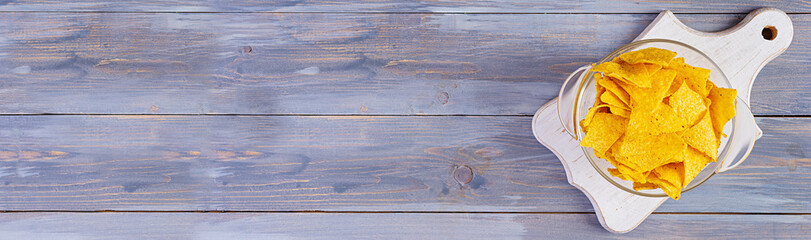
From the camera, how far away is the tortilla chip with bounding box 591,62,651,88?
515mm

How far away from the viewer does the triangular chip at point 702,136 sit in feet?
1.72

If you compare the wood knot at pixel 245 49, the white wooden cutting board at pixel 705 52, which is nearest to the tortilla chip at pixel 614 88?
the white wooden cutting board at pixel 705 52

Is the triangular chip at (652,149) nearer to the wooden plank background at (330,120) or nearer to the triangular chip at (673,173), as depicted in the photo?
the triangular chip at (673,173)

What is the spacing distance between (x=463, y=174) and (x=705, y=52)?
382 millimetres

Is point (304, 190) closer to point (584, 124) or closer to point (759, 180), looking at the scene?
point (584, 124)

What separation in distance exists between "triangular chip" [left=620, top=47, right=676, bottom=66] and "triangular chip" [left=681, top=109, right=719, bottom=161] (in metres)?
0.07

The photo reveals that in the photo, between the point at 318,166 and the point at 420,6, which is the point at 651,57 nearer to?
the point at 420,6

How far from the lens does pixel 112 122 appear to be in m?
0.75

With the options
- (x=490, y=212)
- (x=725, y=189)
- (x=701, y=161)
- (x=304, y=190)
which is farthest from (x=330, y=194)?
(x=725, y=189)

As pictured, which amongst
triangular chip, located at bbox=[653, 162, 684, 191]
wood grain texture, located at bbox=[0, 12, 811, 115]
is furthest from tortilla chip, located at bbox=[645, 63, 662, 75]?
wood grain texture, located at bbox=[0, 12, 811, 115]

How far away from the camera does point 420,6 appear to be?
0.74 metres

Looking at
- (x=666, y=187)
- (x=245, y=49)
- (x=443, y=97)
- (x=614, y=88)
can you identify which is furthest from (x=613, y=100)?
(x=245, y=49)

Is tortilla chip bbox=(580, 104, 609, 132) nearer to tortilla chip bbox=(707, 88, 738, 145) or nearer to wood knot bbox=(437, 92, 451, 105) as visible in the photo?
tortilla chip bbox=(707, 88, 738, 145)

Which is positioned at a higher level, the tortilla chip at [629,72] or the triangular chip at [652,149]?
the tortilla chip at [629,72]
